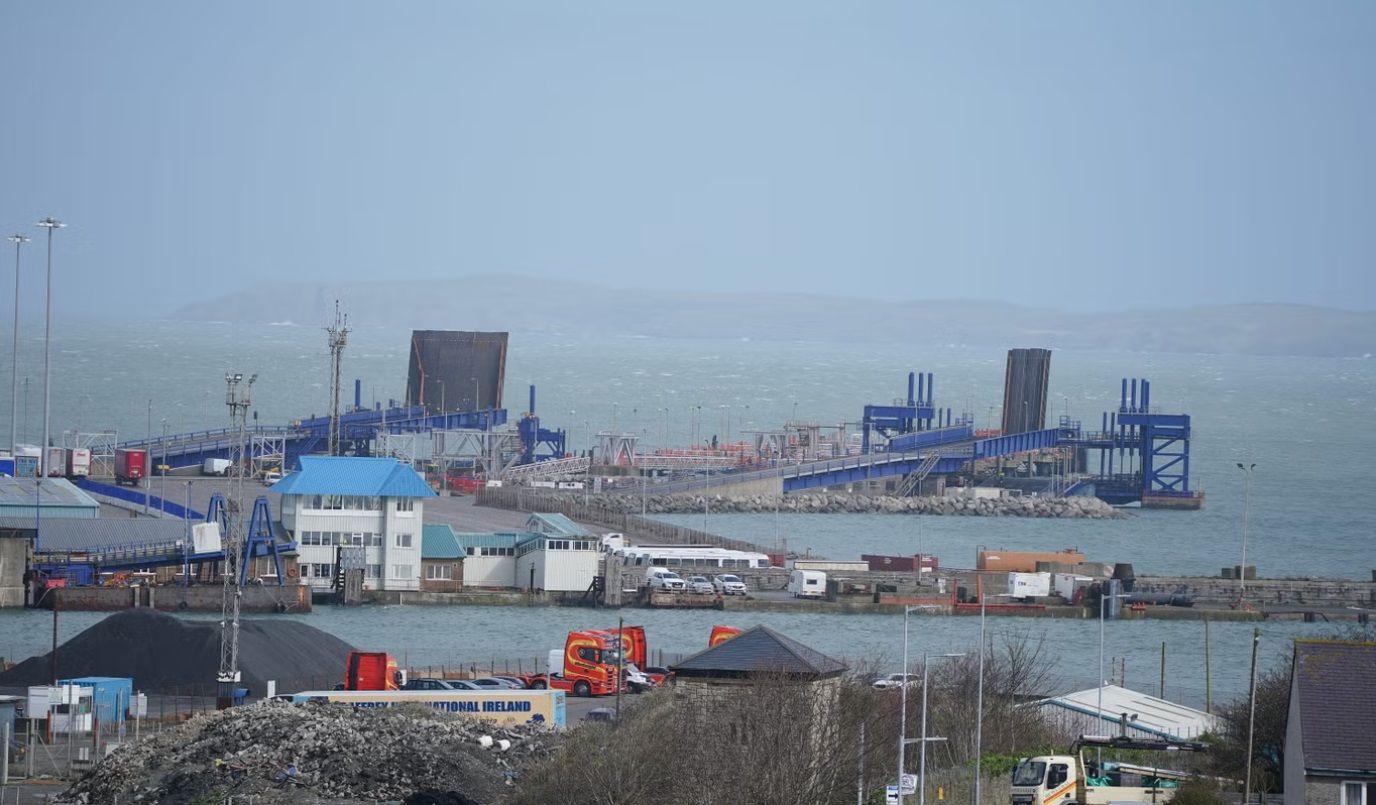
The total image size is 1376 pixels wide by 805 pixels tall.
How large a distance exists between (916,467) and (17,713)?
156ft

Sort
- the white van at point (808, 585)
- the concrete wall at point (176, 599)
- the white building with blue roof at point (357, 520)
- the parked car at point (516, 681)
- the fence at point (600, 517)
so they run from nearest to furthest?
the parked car at point (516, 681) → the concrete wall at point (176, 599) → the white building with blue roof at point (357, 520) → the white van at point (808, 585) → the fence at point (600, 517)

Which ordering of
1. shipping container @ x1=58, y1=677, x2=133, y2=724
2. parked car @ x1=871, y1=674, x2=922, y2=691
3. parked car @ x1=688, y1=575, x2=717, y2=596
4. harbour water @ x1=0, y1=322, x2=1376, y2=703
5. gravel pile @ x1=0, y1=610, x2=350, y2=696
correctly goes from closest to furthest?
parked car @ x1=871, y1=674, x2=922, y2=691 < shipping container @ x1=58, y1=677, x2=133, y2=724 < gravel pile @ x1=0, y1=610, x2=350, y2=696 < harbour water @ x1=0, y1=322, x2=1376, y2=703 < parked car @ x1=688, y1=575, x2=717, y2=596

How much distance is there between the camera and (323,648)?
28.1 metres

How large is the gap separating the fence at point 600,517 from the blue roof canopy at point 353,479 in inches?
469

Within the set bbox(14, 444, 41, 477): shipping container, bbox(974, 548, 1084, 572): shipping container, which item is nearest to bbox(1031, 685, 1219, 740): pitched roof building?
bbox(974, 548, 1084, 572): shipping container

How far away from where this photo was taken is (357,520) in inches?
1535

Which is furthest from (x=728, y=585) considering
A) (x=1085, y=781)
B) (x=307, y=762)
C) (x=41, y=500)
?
(x=1085, y=781)

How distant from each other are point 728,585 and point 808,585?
4.71ft

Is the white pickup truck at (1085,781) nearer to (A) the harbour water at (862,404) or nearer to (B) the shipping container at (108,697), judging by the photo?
(B) the shipping container at (108,697)

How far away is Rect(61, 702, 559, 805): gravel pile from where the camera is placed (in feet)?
63.6

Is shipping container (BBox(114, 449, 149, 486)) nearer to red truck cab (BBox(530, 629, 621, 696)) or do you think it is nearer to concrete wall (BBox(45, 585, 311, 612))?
concrete wall (BBox(45, 585, 311, 612))

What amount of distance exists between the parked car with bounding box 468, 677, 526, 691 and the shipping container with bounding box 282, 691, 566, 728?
81cm

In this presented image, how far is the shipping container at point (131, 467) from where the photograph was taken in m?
53.1

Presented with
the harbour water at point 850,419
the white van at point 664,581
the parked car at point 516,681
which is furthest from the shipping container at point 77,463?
the parked car at point 516,681
